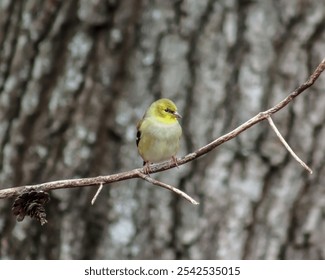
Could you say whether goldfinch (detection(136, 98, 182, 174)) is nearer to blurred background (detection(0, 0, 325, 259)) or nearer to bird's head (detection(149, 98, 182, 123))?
bird's head (detection(149, 98, 182, 123))

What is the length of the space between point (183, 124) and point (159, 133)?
21.1 inches

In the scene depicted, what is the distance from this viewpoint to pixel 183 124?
1569mm

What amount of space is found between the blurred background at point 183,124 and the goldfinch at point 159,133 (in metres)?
0.50

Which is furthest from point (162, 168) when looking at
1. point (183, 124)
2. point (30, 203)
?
point (183, 124)

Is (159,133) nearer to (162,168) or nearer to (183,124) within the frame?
(162,168)

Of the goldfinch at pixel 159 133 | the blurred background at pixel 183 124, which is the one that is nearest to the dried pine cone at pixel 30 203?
the goldfinch at pixel 159 133

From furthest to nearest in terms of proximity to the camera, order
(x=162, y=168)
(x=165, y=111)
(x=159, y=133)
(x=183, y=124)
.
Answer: (x=183, y=124) → (x=159, y=133) → (x=165, y=111) → (x=162, y=168)

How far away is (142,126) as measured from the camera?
1.10 meters

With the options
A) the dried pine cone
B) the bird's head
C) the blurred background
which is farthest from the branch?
the blurred background

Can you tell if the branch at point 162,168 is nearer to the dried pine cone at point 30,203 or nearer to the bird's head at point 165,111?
the dried pine cone at point 30,203

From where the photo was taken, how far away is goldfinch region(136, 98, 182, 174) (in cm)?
94

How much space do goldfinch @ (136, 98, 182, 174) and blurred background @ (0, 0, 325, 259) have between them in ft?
1.64

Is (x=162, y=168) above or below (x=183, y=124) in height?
below

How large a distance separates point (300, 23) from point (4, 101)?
31.5 inches
